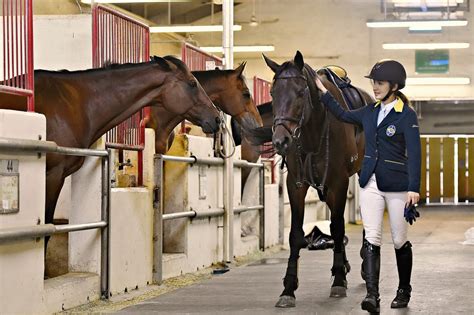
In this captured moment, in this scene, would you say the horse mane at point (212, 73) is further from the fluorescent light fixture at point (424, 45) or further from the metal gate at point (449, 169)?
the metal gate at point (449, 169)

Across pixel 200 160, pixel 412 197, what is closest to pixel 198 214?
pixel 200 160

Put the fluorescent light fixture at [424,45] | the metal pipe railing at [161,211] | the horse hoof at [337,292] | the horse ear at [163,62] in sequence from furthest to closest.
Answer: the fluorescent light fixture at [424,45] < the metal pipe railing at [161,211] < the horse ear at [163,62] < the horse hoof at [337,292]

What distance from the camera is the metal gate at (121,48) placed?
7.77m

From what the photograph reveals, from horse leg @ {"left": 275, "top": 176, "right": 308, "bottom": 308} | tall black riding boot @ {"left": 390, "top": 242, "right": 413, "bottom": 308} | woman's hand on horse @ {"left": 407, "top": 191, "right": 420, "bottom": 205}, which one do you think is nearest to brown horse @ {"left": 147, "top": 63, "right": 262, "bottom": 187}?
horse leg @ {"left": 275, "top": 176, "right": 308, "bottom": 308}

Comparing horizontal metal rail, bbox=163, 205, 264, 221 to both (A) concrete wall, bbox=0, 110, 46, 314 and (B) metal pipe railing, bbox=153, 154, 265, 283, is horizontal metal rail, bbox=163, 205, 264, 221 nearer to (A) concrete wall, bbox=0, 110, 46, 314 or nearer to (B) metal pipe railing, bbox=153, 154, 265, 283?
(B) metal pipe railing, bbox=153, 154, 265, 283

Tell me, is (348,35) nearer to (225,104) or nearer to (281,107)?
(225,104)

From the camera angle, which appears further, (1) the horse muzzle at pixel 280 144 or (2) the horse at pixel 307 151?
(2) the horse at pixel 307 151

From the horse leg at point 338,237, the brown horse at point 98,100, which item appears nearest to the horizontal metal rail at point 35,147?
the brown horse at point 98,100

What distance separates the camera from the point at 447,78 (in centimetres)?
2589

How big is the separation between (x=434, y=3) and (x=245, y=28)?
17.1 ft

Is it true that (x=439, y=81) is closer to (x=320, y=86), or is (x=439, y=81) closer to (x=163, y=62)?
(x=163, y=62)

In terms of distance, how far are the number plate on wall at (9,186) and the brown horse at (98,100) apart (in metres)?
0.90

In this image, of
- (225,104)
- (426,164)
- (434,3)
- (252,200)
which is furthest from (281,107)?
(426,164)

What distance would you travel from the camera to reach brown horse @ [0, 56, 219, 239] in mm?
6859
